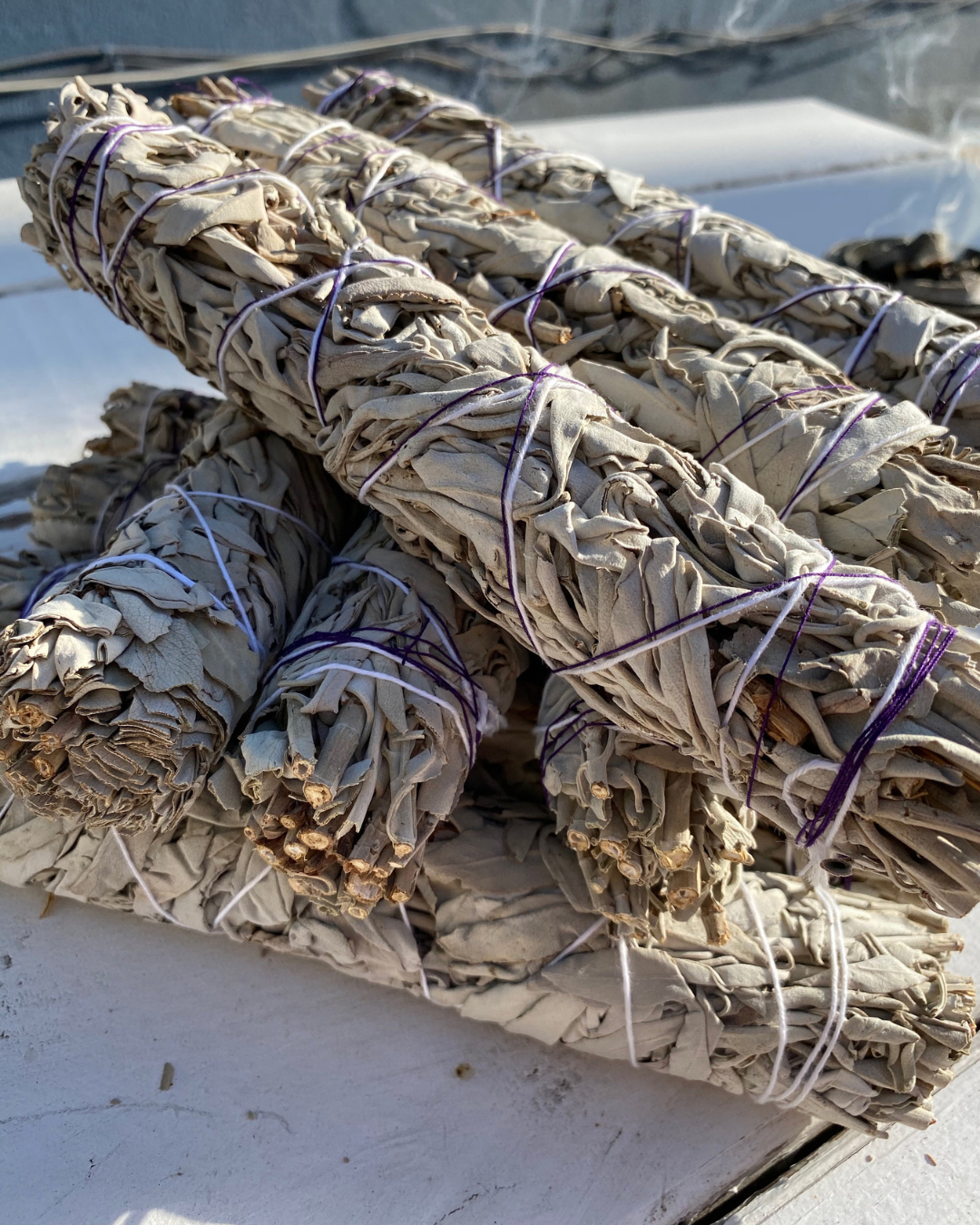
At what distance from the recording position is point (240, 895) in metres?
1.20

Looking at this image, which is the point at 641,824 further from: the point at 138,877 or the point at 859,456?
the point at 138,877

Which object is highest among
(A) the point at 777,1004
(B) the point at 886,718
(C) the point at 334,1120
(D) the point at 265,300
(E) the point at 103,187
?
(E) the point at 103,187

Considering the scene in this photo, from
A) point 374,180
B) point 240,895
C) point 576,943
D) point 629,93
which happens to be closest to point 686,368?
point 374,180

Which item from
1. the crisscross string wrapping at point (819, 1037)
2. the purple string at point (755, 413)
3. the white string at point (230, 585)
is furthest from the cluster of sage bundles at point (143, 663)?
the crisscross string wrapping at point (819, 1037)

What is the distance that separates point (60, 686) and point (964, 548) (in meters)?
0.87

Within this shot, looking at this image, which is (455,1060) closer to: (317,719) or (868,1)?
(317,719)

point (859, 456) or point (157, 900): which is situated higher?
point (859, 456)

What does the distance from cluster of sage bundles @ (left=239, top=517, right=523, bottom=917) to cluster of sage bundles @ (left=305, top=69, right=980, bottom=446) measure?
2.08 feet

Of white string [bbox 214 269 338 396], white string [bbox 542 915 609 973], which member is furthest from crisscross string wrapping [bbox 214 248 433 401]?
white string [bbox 542 915 609 973]

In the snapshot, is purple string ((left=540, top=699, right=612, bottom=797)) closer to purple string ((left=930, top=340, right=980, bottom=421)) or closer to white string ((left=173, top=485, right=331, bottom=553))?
white string ((left=173, top=485, right=331, bottom=553))

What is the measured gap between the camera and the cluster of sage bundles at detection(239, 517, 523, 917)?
39.3 inches

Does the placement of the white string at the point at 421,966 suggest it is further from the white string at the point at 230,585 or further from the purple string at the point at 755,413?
the purple string at the point at 755,413

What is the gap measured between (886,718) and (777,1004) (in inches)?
17.9

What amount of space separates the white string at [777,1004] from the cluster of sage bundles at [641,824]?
0.16 feet
